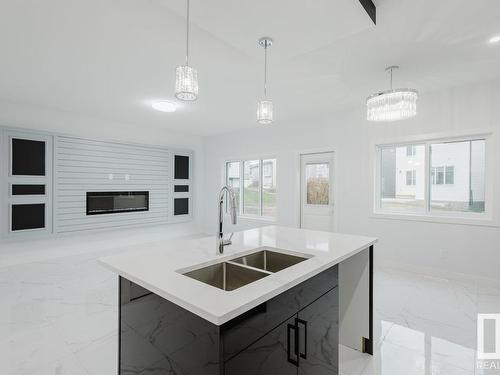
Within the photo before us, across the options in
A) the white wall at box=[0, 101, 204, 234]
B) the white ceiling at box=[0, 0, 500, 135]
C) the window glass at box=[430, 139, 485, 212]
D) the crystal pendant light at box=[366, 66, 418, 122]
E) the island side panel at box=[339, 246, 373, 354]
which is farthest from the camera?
the white wall at box=[0, 101, 204, 234]

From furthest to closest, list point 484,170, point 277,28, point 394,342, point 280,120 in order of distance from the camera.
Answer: point 280,120 < point 484,170 < point 394,342 < point 277,28

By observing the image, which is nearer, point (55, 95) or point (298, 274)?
point (298, 274)

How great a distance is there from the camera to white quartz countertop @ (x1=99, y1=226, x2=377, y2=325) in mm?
974

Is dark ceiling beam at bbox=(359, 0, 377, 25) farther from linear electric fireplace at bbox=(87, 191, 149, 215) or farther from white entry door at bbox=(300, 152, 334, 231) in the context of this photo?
linear electric fireplace at bbox=(87, 191, 149, 215)

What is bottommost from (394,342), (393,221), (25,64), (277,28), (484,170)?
(394,342)

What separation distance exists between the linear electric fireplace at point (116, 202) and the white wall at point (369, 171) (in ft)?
7.23

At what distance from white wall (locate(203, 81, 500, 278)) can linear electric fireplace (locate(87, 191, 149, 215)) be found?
86.7 inches

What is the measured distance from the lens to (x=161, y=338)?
1178 millimetres

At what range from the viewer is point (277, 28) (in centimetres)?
182

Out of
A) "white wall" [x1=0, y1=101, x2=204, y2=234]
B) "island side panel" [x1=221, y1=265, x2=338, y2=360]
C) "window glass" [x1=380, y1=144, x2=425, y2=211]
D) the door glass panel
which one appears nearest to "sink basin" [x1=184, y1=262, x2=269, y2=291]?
"island side panel" [x1=221, y1=265, x2=338, y2=360]

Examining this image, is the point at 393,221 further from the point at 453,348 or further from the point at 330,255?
the point at 330,255

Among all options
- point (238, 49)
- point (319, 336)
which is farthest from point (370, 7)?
point (319, 336)

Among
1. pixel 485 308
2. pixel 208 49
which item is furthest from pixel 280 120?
pixel 485 308

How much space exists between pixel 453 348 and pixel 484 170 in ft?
7.90
